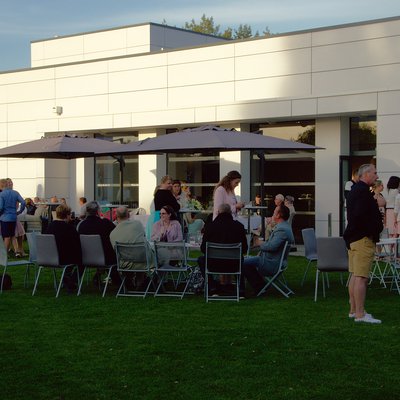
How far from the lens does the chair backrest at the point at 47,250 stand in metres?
12.1

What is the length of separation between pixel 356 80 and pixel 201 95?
4.67m

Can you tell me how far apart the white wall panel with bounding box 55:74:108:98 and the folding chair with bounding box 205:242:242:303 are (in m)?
14.8

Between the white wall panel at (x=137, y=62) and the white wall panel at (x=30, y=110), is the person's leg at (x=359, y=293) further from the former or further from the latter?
the white wall panel at (x=30, y=110)

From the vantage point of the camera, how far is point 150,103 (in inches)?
957

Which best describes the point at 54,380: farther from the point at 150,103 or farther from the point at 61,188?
the point at 61,188

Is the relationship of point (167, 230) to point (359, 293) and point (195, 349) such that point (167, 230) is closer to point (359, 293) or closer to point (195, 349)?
point (359, 293)

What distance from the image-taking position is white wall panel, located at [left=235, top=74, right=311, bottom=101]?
2119 cm

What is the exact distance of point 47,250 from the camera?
12195 millimetres

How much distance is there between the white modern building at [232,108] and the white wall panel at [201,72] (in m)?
0.03

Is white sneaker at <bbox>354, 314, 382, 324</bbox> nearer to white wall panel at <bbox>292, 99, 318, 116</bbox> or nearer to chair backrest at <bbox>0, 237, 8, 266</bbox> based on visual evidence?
chair backrest at <bbox>0, 237, 8, 266</bbox>

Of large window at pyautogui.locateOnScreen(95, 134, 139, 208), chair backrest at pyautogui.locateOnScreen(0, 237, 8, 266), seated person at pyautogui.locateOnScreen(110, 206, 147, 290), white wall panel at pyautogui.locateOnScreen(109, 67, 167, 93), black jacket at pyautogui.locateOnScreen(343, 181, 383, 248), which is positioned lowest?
chair backrest at pyautogui.locateOnScreen(0, 237, 8, 266)

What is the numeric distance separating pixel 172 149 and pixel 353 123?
25.4 ft

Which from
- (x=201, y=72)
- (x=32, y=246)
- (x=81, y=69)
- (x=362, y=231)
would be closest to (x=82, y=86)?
(x=81, y=69)

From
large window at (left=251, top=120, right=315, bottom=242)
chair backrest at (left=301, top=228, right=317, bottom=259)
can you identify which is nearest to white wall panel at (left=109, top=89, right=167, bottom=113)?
large window at (left=251, top=120, right=315, bottom=242)
